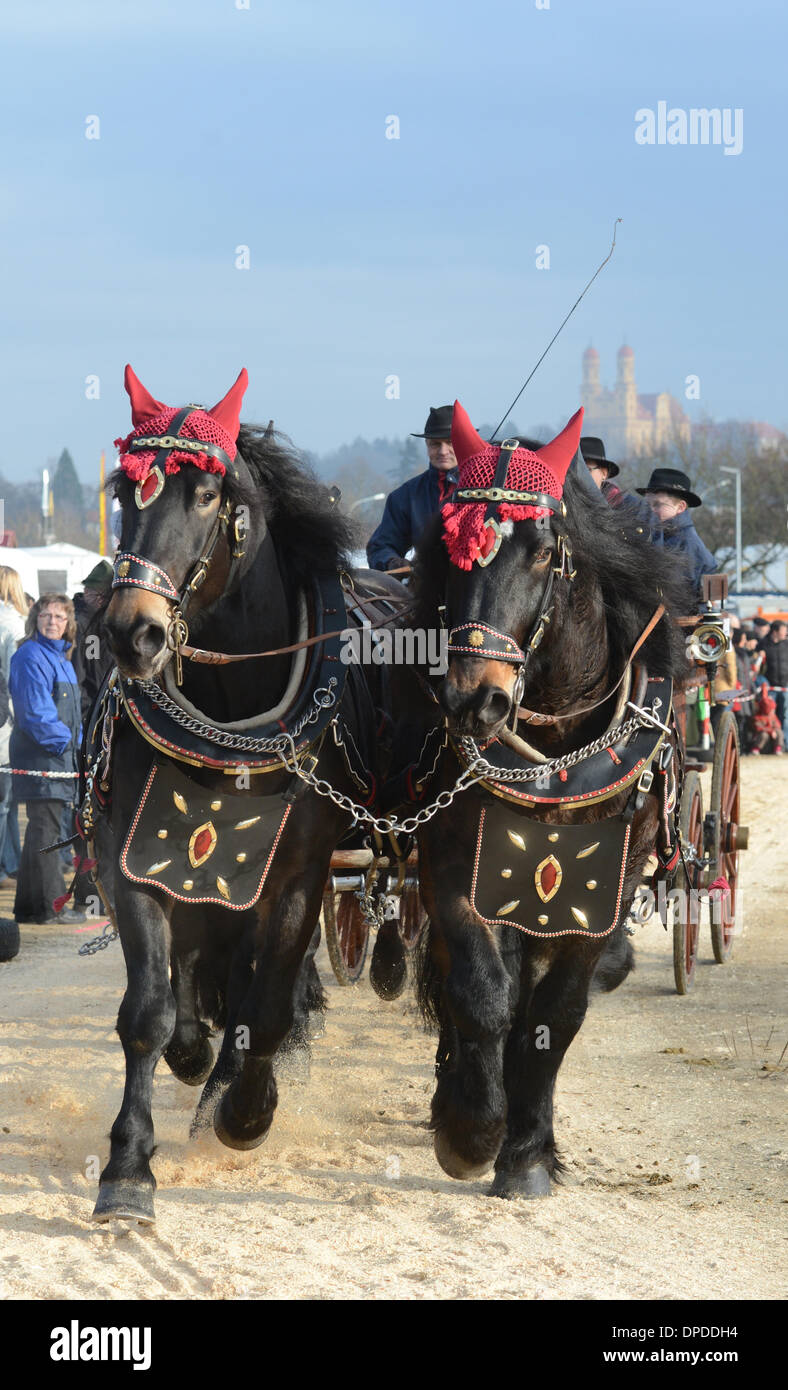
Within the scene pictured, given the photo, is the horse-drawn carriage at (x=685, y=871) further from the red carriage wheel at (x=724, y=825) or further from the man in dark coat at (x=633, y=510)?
the man in dark coat at (x=633, y=510)

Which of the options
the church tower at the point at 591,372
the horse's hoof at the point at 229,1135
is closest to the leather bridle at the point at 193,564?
the horse's hoof at the point at 229,1135

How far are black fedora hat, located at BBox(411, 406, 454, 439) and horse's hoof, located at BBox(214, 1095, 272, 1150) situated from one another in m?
3.32

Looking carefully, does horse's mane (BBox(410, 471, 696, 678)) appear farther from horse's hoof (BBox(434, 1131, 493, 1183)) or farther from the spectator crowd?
the spectator crowd

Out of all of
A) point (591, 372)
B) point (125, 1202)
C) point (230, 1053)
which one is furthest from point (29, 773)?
point (591, 372)

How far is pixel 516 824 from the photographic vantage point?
4.18 meters

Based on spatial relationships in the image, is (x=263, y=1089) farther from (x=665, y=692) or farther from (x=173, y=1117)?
(x=665, y=692)

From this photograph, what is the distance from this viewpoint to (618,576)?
14.3 ft

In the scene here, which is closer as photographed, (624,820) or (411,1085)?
(624,820)

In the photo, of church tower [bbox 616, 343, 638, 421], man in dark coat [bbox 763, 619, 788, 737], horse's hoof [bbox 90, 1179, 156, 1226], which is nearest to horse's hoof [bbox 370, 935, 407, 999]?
horse's hoof [bbox 90, 1179, 156, 1226]

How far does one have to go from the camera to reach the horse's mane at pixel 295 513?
447 cm

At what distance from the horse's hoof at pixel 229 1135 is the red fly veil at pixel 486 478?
1.74m
